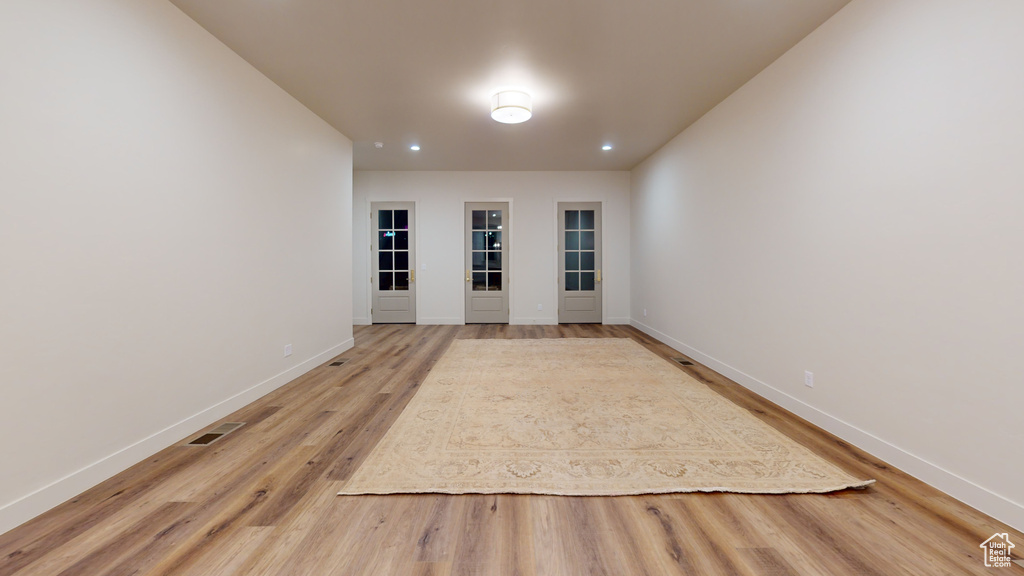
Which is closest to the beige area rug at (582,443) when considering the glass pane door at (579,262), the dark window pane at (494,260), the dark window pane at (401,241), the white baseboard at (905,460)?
the white baseboard at (905,460)

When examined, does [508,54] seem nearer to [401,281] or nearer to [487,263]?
[487,263]

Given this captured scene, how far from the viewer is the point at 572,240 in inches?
280

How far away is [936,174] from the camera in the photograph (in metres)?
1.94

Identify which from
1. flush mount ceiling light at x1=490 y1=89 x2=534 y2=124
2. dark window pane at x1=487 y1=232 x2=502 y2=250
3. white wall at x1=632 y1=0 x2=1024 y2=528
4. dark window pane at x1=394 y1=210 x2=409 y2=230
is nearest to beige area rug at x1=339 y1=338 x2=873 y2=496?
white wall at x1=632 y1=0 x2=1024 y2=528

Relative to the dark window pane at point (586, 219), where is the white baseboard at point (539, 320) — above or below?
below

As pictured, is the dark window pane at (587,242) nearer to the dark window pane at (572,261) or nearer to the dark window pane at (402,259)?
the dark window pane at (572,261)

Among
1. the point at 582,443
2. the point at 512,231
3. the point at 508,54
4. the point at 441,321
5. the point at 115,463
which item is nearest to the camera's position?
the point at 115,463

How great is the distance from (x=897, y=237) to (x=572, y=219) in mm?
5143

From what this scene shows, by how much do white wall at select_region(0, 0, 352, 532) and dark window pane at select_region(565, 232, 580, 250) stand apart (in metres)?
4.77

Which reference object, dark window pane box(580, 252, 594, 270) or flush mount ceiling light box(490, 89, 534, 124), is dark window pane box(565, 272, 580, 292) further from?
flush mount ceiling light box(490, 89, 534, 124)

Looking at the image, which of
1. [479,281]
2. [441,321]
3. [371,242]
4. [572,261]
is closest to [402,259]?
[371,242]

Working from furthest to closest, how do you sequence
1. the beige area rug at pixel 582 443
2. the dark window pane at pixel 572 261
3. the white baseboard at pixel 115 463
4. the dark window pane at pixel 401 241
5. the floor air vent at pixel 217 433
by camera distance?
the dark window pane at pixel 572 261, the dark window pane at pixel 401 241, the floor air vent at pixel 217 433, the beige area rug at pixel 582 443, the white baseboard at pixel 115 463

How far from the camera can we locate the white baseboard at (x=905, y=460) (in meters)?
1.66

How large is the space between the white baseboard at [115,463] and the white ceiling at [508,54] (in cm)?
270
